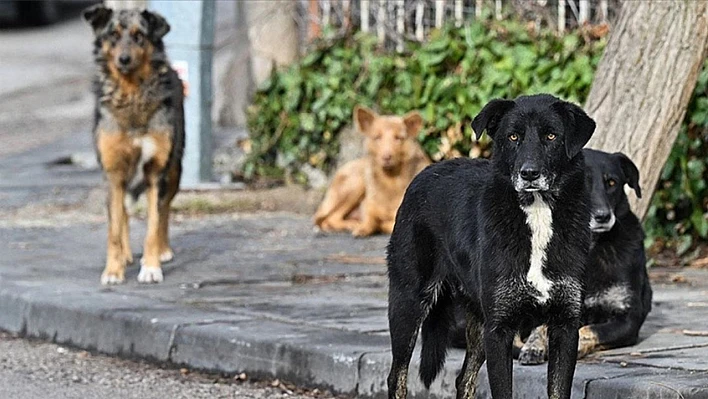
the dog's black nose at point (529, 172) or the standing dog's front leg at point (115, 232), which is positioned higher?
the dog's black nose at point (529, 172)

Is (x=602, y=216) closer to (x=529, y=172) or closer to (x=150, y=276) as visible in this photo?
(x=529, y=172)

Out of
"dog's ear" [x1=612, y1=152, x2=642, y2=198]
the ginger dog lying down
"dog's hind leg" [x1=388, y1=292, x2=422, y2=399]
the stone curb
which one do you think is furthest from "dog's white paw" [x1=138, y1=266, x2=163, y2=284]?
"dog's hind leg" [x1=388, y1=292, x2=422, y2=399]

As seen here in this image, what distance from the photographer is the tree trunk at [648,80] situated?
748 cm

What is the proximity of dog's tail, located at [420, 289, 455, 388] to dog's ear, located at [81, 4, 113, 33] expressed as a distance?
4.27 meters

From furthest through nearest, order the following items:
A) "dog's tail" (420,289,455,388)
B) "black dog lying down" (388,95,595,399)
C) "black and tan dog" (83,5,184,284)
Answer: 1. "black and tan dog" (83,5,184,284)
2. "dog's tail" (420,289,455,388)
3. "black dog lying down" (388,95,595,399)

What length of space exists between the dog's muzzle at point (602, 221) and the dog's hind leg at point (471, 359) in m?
0.91

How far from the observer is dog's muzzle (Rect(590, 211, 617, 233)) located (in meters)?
6.03

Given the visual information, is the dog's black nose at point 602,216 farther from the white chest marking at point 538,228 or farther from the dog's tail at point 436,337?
the white chest marking at point 538,228

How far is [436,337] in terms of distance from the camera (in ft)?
18.0

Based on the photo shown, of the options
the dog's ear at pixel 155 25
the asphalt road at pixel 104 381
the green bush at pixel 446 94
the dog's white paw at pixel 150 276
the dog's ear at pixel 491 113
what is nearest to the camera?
the dog's ear at pixel 491 113

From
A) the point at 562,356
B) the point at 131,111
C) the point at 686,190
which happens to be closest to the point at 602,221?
the point at 562,356

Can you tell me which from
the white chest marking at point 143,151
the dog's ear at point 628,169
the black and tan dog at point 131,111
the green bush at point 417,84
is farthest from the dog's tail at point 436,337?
the green bush at point 417,84

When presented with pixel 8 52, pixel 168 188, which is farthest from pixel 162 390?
pixel 8 52

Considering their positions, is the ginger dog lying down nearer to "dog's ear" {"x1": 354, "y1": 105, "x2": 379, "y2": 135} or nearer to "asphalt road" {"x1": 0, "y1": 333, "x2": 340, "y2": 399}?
"dog's ear" {"x1": 354, "y1": 105, "x2": 379, "y2": 135}
